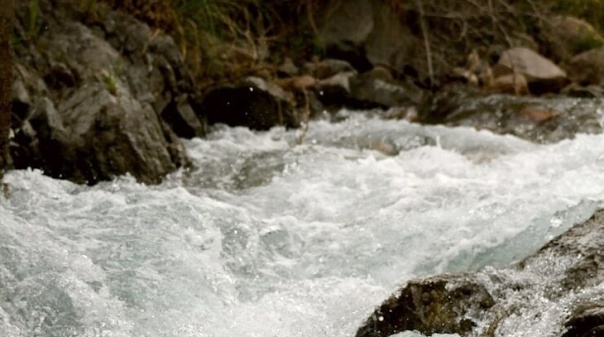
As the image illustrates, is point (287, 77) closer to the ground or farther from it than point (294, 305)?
closer to the ground

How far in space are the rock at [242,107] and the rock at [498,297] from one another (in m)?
2.99

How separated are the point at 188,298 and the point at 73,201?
1048 mm

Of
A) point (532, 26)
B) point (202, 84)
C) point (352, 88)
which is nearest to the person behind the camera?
point (202, 84)

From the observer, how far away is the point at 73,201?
377cm

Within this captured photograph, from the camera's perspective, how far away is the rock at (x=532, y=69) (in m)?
6.73

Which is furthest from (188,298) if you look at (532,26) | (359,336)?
(532,26)

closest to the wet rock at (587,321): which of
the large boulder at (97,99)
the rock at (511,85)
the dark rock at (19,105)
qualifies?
the large boulder at (97,99)

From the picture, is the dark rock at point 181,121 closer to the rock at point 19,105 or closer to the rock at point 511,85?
the rock at point 19,105

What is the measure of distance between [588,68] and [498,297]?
15.8ft

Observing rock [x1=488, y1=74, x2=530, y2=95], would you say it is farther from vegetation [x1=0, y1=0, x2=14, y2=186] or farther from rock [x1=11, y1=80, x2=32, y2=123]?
vegetation [x1=0, y1=0, x2=14, y2=186]

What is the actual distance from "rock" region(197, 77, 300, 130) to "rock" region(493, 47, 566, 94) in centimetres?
197

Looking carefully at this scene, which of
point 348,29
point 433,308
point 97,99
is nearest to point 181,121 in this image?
point 97,99

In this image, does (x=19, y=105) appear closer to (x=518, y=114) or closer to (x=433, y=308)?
(x=433, y=308)

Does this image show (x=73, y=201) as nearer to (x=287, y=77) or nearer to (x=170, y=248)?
(x=170, y=248)
